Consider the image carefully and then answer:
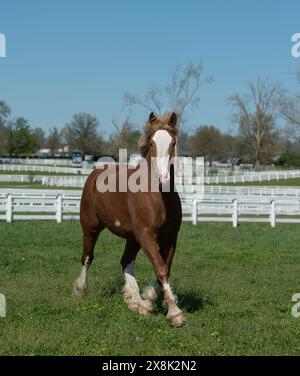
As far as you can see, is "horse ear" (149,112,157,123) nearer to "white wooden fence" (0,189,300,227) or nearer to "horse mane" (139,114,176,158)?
"horse mane" (139,114,176,158)

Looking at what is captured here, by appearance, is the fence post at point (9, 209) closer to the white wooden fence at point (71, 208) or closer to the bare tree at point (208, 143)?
the white wooden fence at point (71, 208)

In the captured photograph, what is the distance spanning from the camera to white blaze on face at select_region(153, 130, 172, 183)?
22.9 feet

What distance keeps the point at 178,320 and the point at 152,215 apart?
132cm

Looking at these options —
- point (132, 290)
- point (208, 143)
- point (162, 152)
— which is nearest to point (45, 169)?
point (208, 143)

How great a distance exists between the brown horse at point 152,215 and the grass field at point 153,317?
280mm

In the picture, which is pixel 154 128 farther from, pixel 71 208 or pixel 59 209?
pixel 71 208

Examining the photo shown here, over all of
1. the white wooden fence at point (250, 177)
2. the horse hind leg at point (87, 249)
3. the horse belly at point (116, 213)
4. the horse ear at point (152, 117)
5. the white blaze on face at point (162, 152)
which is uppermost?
the horse ear at point (152, 117)

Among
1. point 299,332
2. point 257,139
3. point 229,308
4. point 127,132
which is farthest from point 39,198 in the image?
point 257,139

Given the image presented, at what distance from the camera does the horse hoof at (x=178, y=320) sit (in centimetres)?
703

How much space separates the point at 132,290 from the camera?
8.36 m

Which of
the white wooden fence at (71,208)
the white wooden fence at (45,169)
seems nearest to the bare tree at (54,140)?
the white wooden fence at (45,169)

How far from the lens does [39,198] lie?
78.9 feet
